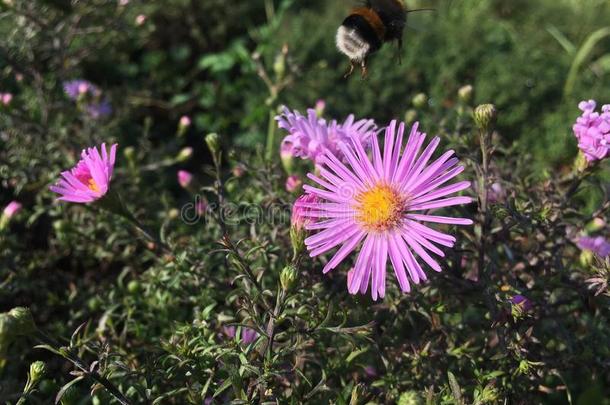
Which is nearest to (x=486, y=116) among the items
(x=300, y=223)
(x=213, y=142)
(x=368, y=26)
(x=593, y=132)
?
(x=593, y=132)

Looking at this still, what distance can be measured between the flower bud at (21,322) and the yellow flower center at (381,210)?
0.80m

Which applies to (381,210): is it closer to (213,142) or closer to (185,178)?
(213,142)

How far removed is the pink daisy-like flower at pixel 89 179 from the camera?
1.39 m

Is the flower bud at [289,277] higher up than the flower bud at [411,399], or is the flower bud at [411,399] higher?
the flower bud at [289,277]

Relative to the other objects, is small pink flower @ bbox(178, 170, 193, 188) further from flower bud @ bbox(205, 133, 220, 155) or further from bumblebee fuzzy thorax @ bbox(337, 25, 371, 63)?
bumblebee fuzzy thorax @ bbox(337, 25, 371, 63)

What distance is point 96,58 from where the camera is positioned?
11.7ft

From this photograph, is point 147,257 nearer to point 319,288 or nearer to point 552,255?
point 319,288

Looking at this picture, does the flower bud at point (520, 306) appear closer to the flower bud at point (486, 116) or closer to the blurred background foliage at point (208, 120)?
the blurred background foliage at point (208, 120)

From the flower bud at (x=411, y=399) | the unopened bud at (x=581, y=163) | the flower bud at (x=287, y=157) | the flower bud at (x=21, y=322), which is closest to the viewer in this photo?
the flower bud at (x=21, y=322)

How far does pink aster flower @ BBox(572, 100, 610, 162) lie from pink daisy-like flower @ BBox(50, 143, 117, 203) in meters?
1.23

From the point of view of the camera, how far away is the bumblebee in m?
1.58

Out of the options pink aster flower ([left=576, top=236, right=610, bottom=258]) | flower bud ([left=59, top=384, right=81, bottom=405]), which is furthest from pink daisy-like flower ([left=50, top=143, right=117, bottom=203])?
pink aster flower ([left=576, top=236, right=610, bottom=258])

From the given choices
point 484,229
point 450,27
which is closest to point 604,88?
point 450,27

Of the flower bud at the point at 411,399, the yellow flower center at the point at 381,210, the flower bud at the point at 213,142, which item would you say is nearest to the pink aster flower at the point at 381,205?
the yellow flower center at the point at 381,210
